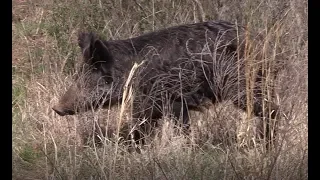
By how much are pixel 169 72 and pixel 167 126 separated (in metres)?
0.76

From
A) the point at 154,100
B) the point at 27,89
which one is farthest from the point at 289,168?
the point at 27,89

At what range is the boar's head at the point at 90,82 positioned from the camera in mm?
7109

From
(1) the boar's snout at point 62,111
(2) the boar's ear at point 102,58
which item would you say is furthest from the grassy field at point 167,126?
(2) the boar's ear at point 102,58

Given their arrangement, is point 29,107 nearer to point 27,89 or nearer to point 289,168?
point 27,89

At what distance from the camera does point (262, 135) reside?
6508 millimetres

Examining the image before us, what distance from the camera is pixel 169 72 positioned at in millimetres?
7484

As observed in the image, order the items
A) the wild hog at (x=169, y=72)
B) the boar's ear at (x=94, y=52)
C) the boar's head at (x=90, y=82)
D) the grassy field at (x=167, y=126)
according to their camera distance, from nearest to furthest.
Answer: the grassy field at (x=167, y=126) → the wild hog at (x=169, y=72) → the boar's head at (x=90, y=82) → the boar's ear at (x=94, y=52)

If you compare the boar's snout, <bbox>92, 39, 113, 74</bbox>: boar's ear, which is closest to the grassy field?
the boar's snout

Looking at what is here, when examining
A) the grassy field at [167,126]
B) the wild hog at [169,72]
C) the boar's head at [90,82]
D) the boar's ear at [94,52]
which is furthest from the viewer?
the boar's ear at [94,52]

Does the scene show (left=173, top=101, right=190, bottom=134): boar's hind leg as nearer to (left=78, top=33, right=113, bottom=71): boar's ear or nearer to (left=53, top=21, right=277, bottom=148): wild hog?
(left=53, top=21, right=277, bottom=148): wild hog

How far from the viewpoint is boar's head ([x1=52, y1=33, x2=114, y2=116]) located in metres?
7.11

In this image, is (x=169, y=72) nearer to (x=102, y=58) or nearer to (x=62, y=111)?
(x=102, y=58)

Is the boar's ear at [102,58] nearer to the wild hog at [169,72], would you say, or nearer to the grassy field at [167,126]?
the wild hog at [169,72]

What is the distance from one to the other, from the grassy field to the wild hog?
0.18m
